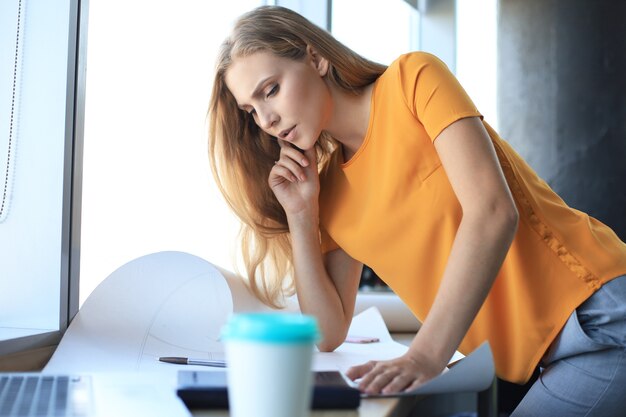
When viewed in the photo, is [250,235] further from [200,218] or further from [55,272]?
[55,272]

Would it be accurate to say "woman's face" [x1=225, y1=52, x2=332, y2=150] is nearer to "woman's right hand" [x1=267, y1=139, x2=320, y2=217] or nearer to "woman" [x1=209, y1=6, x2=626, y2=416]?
"woman" [x1=209, y1=6, x2=626, y2=416]

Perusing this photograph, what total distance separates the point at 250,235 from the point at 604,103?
2.35m

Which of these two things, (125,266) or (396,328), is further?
(396,328)

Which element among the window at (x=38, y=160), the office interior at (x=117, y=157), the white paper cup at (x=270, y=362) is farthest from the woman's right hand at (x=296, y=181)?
the white paper cup at (x=270, y=362)

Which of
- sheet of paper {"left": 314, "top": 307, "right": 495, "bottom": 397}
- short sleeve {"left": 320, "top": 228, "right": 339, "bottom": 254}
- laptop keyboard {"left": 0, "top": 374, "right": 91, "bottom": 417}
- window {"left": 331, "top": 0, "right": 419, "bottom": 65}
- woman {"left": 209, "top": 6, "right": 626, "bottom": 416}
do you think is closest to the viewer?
laptop keyboard {"left": 0, "top": 374, "right": 91, "bottom": 417}

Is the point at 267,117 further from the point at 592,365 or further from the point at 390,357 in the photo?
the point at 592,365

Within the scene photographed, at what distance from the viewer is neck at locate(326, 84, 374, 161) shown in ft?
4.36

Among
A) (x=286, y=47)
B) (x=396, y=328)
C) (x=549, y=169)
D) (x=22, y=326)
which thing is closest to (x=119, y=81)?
(x=286, y=47)

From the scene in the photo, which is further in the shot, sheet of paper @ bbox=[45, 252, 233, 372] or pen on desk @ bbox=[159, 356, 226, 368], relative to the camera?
sheet of paper @ bbox=[45, 252, 233, 372]

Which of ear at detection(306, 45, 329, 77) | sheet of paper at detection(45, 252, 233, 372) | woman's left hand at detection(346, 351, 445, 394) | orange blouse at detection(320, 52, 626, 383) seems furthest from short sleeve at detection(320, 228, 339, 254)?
woman's left hand at detection(346, 351, 445, 394)

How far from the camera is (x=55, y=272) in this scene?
1.20m

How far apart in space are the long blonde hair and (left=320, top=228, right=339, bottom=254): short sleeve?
100 millimetres

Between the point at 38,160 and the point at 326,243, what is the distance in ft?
1.90

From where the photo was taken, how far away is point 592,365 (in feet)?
3.72
